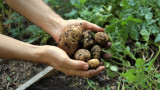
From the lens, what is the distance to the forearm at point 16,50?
151 centimetres

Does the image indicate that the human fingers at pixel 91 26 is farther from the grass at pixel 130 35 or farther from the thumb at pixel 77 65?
the thumb at pixel 77 65

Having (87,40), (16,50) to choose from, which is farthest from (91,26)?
(16,50)

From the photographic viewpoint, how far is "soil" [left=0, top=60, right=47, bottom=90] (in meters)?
2.26

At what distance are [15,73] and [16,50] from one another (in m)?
0.94

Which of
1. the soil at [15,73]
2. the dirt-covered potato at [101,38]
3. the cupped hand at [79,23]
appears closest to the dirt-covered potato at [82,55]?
the dirt-covered potato at [101,38]

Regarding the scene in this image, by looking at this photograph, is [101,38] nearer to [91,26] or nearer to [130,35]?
[91,26]

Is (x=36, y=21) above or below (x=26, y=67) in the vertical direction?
above

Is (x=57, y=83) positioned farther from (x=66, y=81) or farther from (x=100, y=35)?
(x=100, y=35)

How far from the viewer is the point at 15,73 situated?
2379 millimetres

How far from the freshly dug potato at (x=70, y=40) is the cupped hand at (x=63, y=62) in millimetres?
182

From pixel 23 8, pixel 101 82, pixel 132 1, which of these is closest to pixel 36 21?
pixel 23 8

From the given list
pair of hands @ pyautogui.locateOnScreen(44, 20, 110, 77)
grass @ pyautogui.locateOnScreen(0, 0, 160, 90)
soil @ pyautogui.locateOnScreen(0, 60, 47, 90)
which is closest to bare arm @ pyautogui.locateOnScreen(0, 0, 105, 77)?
pair of hands @ pyautogui.locateOnScreen(44, 20, 110, 77)

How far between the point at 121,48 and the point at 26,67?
1.33m

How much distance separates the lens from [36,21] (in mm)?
2143
